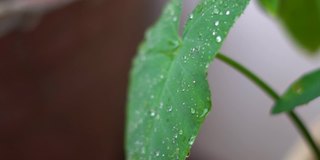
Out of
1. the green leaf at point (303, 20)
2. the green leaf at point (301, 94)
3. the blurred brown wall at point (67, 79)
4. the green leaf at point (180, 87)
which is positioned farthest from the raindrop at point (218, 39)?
the blurred brown wall at point (67, 79)

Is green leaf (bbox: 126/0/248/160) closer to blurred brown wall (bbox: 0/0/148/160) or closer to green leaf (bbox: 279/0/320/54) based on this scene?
green leaf (bbox: 279/0/320/54)

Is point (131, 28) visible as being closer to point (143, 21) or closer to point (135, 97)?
point (143, 21)

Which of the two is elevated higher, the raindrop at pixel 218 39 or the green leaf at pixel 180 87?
the raindrop at pixel 218 39

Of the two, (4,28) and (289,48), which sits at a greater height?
(289,48)

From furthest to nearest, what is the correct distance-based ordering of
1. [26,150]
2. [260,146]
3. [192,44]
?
[260,146] < [26,150] < [192,44]

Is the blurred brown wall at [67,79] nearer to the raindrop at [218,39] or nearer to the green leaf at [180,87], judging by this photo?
the green leaf at [180,87]

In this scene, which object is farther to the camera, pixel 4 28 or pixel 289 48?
pixel 289 48

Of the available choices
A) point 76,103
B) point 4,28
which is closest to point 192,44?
point 4,28
